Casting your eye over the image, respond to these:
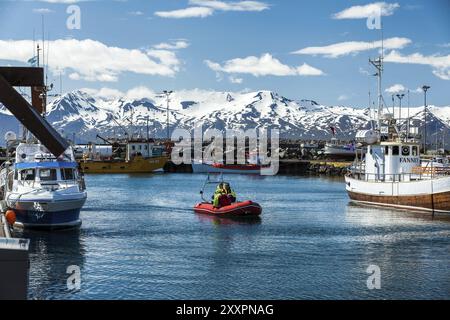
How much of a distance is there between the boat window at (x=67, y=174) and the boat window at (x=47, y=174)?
537mm

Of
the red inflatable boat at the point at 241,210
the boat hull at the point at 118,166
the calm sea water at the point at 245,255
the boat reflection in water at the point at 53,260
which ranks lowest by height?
the calm sea water at the point at 245,255

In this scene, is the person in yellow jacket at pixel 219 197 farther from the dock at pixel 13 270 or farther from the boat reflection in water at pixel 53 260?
the dock at pixel 13 270

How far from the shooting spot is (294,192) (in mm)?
75312

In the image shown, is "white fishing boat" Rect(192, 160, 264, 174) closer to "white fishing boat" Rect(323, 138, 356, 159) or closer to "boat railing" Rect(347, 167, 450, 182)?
"white fishing boat" Rect(323, 138, 356, 159)

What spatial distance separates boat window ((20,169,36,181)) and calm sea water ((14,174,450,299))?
3953 mm

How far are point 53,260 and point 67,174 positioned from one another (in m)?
11.2

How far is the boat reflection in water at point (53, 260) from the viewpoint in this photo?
22.7 meters

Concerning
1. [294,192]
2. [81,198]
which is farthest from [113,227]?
[294,192]

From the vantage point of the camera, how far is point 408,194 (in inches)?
2015

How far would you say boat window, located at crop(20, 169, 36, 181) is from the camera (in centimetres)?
3828

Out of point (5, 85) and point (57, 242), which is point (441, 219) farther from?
point (5, 85)

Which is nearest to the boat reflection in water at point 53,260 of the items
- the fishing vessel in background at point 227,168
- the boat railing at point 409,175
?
the boat railing at point 409,175

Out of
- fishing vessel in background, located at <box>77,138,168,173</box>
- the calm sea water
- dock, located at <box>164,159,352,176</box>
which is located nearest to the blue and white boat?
the calm sea water
